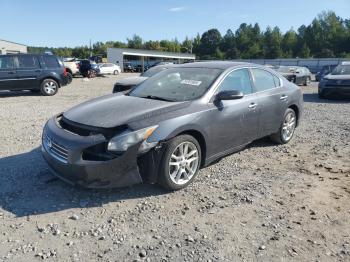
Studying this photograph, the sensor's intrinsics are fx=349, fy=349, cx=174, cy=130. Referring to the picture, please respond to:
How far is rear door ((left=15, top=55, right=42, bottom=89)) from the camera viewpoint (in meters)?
13.9

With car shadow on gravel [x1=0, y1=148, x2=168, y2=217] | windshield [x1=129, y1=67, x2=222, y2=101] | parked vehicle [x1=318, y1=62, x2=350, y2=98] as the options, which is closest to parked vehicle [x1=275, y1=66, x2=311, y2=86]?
parked vehicle [x1=318, y1=62, x2=350, y2=98]

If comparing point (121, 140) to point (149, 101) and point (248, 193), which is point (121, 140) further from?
point (248, 193)

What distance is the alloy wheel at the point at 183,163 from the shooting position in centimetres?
434

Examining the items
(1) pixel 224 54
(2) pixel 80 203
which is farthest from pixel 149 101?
(1) pixel 224 54

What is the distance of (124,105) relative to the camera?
186 inches

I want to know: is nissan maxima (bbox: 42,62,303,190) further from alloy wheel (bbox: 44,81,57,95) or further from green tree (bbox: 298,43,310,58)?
green tree (bbox: 298,43,310,58)

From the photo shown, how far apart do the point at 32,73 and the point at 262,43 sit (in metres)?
108

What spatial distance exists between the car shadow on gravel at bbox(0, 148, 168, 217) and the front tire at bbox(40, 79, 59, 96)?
10.1 meters

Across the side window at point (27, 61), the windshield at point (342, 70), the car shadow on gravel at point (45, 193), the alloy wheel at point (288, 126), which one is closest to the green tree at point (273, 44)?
the windshield at point (342, 70)

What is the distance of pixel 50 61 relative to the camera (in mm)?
14781

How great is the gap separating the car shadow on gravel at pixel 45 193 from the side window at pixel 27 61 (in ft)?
33.0

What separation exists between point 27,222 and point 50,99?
1069cm

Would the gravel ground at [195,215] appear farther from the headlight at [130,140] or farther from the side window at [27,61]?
the side window at [27,61]

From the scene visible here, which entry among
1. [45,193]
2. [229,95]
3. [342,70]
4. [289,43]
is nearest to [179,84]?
[229,95]
